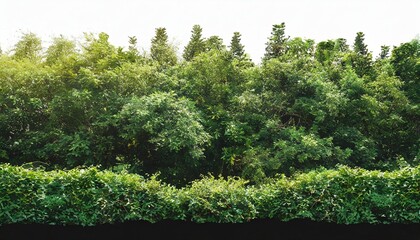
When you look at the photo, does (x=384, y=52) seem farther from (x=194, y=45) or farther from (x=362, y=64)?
(x=194, y=45)

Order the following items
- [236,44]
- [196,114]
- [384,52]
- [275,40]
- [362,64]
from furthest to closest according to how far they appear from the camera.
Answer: [236,44] < [384,52] < [275,40] < [362,64] < [196,114]

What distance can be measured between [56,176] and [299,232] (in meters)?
4.58

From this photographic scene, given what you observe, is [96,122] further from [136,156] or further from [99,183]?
[99,183]

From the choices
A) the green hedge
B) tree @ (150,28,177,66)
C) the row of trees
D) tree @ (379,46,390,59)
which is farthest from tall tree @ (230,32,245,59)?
the green hedge

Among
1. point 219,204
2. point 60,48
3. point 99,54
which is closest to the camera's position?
point 219,204

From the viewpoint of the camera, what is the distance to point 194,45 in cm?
2709

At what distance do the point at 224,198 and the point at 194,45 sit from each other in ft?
67.9

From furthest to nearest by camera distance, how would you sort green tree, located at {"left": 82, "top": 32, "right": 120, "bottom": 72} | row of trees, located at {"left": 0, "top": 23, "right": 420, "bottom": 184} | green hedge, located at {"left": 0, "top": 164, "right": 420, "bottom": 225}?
1. green tree, located at {"left": 82, "top": 32, "right": 120, "bottom": 72}
2. row of trees, located at {"left": 0, "top": 23, "right": 420, "bottom": 184}
3. green hedge, located at {"left": 0, "top": 164, "right": 420, "bottom": 225}

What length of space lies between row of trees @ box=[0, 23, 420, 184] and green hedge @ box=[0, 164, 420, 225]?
19.1 feet

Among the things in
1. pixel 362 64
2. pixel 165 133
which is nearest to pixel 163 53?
pixel 362 64

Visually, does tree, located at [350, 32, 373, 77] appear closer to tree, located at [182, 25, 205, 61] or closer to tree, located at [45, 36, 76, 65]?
tree, located at [182, 25, 205, 61]

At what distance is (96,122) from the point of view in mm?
14453

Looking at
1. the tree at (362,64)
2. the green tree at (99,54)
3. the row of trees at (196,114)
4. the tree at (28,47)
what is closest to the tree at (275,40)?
the row of trees at (196,114)

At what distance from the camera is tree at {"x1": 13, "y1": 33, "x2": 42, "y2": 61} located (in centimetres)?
1792
